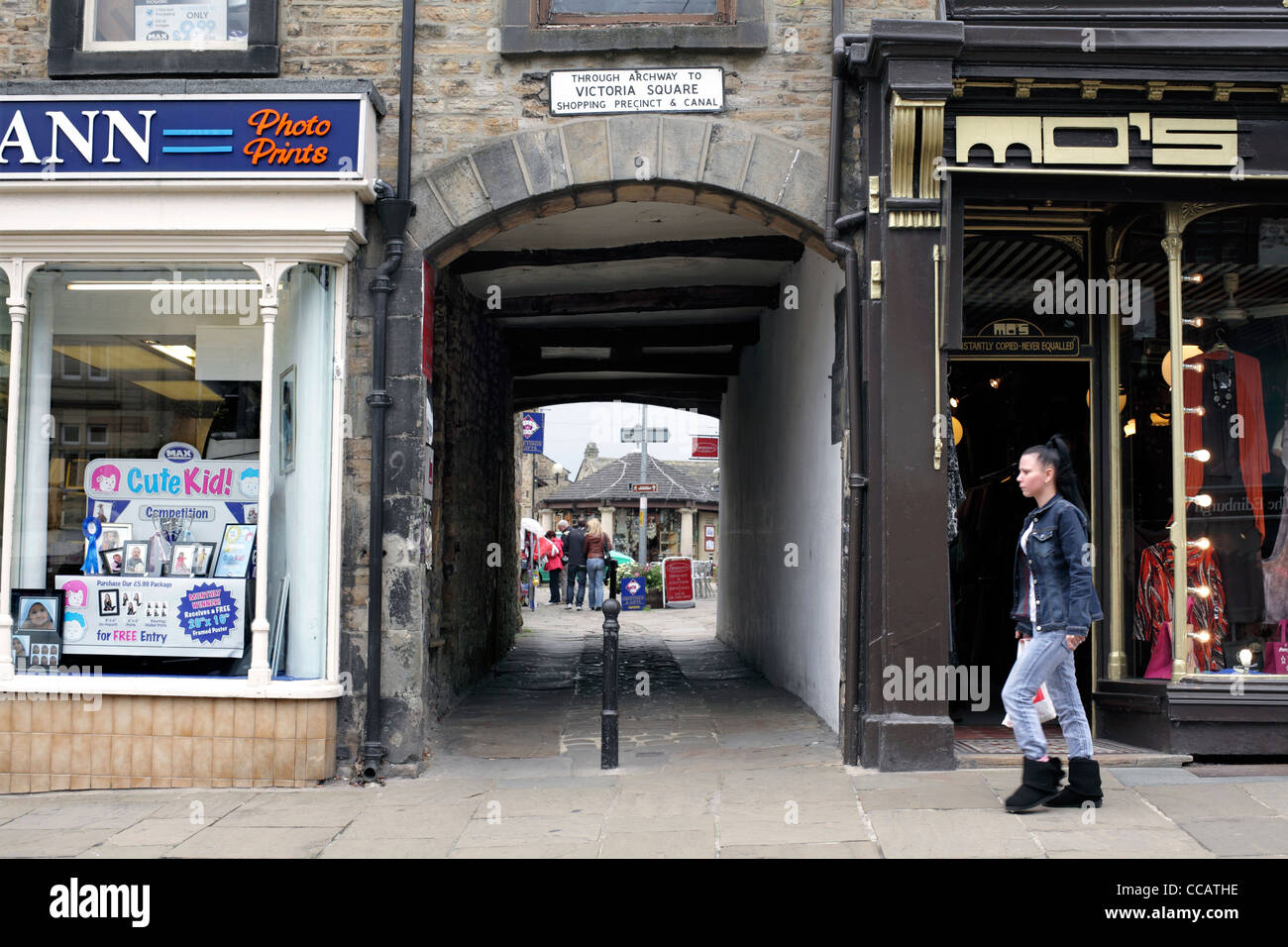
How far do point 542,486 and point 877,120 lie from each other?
39.1 meters

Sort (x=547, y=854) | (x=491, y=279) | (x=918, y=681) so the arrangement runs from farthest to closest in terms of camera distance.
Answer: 1. (x=491, y=279)
2. (x=918, y=681)
3. (x=547, y=854)

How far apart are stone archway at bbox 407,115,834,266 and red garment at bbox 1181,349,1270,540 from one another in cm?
283

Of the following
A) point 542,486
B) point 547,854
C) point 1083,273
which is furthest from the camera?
point 542,486

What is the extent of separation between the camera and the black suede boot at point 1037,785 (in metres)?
5.78

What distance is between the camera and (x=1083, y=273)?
811cm

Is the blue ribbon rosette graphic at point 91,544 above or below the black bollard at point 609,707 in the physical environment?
above

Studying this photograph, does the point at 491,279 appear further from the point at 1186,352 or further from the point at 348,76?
the point at 1186,352

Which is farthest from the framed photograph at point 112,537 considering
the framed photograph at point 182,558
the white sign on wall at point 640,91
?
the white sign on wall at point 640,91

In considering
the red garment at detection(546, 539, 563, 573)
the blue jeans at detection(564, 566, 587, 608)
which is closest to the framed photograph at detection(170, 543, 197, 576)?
the blue jeans at detection(564, 566, 587, 608)

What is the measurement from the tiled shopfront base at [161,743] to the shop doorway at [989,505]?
4.97m

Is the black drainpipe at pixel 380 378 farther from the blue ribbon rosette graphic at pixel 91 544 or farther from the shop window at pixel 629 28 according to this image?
the blue ribbon rosette graphic at pixel 91 544

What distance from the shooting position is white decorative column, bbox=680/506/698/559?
3847cm

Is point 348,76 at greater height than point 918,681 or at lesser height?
greater

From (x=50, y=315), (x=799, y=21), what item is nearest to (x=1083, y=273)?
(x=799, y=21)
